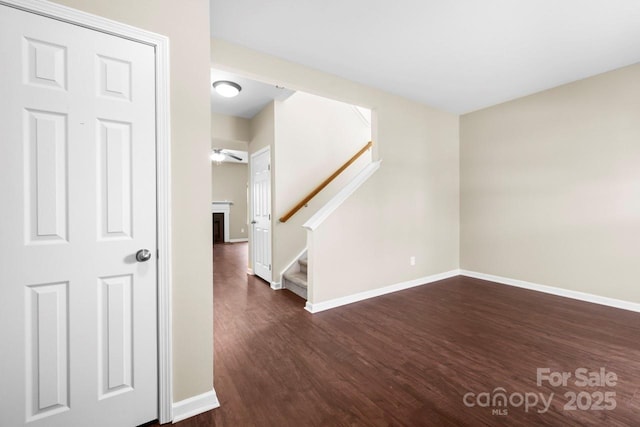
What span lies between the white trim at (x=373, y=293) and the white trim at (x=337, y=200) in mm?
862

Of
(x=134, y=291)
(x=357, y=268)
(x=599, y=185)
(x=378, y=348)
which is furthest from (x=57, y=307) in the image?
(x=599, y=185)

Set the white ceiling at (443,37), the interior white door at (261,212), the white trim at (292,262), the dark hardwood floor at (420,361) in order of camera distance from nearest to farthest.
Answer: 1. the dark hardwood floor at (420,361)
2. the white ceiling at (443,37)
3. the white trim at (292,262)
4. the interior white door at (261,212)

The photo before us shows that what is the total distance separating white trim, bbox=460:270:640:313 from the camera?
2.99 m

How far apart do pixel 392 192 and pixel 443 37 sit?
1.79 m

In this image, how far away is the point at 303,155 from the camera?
4141mm

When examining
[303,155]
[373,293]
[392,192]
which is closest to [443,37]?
[392,192]

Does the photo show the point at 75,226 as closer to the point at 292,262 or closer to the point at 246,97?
the point at 292,262

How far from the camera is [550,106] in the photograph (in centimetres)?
349

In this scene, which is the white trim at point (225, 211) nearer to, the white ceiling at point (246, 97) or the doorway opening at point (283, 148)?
the doorway opening at point (283, 148)

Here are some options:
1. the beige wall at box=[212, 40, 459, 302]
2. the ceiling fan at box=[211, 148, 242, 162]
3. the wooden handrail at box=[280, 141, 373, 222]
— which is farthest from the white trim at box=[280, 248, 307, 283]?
the ceiling fan at box=[211, 148, 242, 162]

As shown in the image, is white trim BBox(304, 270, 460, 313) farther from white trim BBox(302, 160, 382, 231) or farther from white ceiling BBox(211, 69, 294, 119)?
white ceiling BBox(211, 69, 294, 119)

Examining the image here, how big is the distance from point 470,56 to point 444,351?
108 inches

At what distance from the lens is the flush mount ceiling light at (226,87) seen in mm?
3303

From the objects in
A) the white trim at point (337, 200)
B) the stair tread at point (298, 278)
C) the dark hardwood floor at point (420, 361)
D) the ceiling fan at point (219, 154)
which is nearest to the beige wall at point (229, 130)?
the white trim at point (337, 200)
